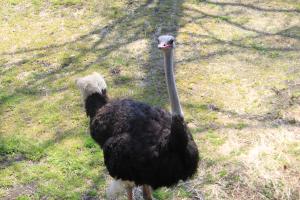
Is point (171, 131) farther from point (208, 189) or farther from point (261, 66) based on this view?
point (261, 66)

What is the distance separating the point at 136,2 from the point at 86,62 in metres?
1.96

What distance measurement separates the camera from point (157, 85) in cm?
591

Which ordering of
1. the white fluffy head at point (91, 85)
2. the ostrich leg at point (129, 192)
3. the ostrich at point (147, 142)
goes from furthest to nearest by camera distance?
the white fluffy head at point (91, 85) < the ostrich leg at point (129, 192) < the ostrich at point (147, 142)

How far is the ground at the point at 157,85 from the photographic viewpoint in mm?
4520

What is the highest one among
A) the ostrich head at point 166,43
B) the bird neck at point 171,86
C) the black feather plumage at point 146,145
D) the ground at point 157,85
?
the ostrich head at point 166,43

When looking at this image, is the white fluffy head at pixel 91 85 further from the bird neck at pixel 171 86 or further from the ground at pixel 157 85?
the bird neck at pixel 171 86

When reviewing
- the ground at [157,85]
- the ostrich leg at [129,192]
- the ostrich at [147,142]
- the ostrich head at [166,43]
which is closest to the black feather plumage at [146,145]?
the ostrich at [147,142]

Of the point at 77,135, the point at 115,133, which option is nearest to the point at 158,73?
the point at 77,135

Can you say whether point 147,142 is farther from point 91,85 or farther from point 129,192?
point 91,85

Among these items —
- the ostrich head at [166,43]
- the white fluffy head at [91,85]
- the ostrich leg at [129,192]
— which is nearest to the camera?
the ostrich head at [166,43]

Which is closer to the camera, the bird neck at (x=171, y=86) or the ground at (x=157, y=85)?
the bird neck at (x=171, y=86)

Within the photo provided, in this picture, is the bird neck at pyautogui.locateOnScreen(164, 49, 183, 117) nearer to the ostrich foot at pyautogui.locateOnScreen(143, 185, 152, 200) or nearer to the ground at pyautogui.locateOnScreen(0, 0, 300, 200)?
the ostrich foot at pyautogui.locateOnScreen(143, 185, 152, 200)

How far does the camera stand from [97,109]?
436cm

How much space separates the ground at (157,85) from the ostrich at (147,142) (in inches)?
26.0
